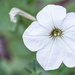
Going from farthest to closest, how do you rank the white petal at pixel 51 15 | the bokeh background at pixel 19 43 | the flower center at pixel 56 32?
the bokeh background at pixel 19 43, the flower center at pixel 56 32, the white petal at pixel 51 15

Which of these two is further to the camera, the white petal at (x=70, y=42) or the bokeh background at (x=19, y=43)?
the bokeh background at (x=19, y=43)

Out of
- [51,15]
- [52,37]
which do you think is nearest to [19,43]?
[52,37]

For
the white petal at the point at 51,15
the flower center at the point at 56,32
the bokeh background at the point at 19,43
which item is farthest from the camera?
the bokeh background at the point at 19,43

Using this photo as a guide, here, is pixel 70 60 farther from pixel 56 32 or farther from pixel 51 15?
pixel 51 15

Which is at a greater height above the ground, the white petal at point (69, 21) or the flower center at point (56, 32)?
the white petal at point (69, 21)

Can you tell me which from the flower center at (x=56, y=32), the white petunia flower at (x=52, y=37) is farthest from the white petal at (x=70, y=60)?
the flower center at (x=56, y=32)

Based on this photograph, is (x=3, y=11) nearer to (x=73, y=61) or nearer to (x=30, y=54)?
(x=30, y=54)

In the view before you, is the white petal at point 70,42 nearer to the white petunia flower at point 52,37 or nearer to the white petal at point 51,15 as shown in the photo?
the white petunia flower at point 52,37
